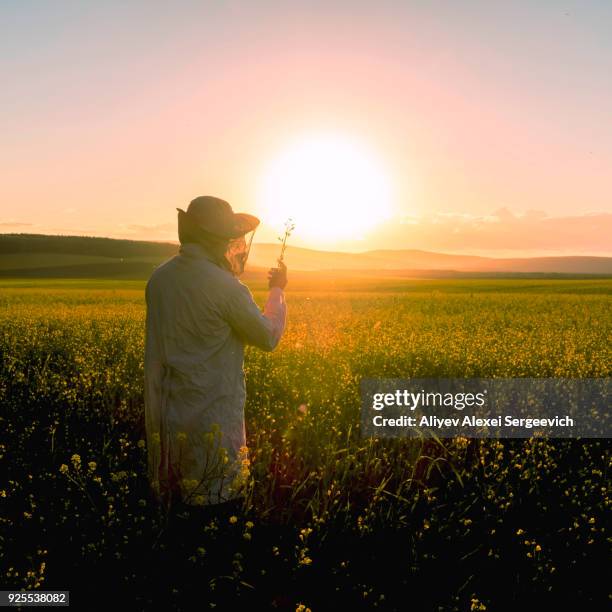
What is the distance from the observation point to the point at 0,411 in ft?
20.0

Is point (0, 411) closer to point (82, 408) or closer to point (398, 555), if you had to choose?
point (82, 408)

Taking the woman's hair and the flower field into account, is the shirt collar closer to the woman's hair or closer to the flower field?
the woman's hair

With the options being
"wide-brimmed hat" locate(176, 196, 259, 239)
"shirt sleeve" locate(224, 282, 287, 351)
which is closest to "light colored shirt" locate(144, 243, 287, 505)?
"shirt sleeve" locate(224, 282, 287, 351)

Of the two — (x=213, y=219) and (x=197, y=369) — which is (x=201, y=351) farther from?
(x=213, y=219)

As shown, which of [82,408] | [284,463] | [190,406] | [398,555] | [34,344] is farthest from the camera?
[34,344]

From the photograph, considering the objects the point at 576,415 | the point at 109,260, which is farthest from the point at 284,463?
the point at 109,260

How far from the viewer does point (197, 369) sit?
3180 millimetres

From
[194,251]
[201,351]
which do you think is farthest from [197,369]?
[194,251]

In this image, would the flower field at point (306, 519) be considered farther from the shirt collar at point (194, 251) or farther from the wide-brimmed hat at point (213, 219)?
the wide-brimmed hat at point (213, 219)

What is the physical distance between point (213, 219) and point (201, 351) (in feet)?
2.44

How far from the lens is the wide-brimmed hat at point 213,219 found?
3131 mm

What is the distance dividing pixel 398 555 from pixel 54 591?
1918 millimetres

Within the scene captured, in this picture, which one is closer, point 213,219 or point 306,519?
point 213,219

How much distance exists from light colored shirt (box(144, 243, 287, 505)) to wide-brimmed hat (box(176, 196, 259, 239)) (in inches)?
5.5
